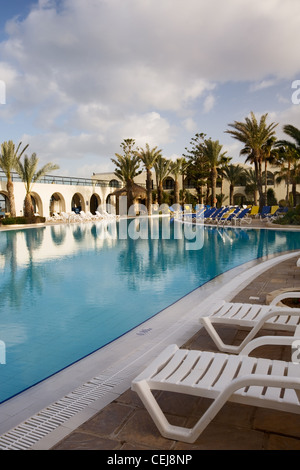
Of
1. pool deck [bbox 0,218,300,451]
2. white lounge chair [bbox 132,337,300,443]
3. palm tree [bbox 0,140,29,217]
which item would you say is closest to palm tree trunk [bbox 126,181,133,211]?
palm tree [bbox 0,140,29,217]

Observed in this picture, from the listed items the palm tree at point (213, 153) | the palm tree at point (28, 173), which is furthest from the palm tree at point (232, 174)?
the palm tree at point (28, 173)

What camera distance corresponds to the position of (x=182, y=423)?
2.41 m

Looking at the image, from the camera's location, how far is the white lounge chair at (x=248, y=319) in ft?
11.2

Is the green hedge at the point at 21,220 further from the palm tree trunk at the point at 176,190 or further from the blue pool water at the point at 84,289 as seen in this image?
the palm tree trunk at the point at 176,190

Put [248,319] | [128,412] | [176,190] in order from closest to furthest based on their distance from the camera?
[128,412] → [248,319] → [176,190]

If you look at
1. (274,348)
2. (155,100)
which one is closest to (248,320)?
(274,348)

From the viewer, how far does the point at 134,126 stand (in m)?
38.4

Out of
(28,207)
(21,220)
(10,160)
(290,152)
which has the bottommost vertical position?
(21,220)

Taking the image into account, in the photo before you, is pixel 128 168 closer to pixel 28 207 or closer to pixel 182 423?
pixel 28 207

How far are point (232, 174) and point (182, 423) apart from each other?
40346mm

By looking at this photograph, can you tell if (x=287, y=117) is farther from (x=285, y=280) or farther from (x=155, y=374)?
A: (x=155, y=374)

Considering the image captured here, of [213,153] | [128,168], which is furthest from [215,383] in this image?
[128,168]

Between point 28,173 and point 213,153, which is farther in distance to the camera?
point 213,153

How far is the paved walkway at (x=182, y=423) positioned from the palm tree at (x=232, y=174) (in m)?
39.4
